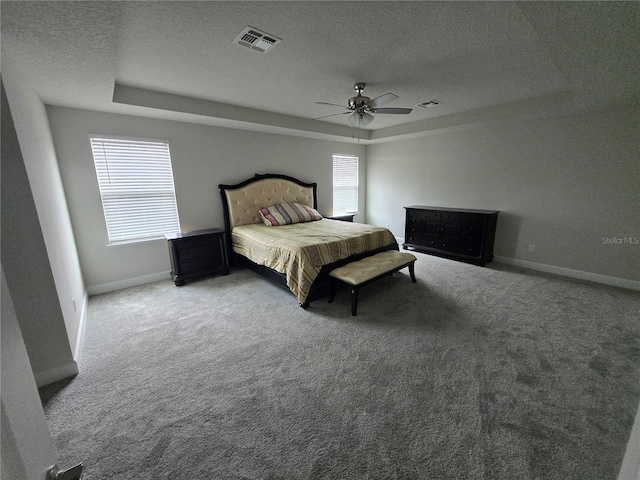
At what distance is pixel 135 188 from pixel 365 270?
3.30 m

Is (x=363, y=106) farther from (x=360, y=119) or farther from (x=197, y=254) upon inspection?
(x=197, y=254)

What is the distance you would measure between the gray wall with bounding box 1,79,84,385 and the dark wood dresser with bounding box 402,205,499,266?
16.4 ft

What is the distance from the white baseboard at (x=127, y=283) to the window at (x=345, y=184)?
365 centimetres

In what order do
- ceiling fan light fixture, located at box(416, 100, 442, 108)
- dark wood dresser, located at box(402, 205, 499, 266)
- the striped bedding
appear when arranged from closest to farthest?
the striped bedding, ceiling fan light fixture, located at box(416, 100, 442, 108), dark wood dresser, located at box(402, 205, 499, 266)

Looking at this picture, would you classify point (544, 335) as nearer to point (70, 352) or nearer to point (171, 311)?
point (171, 311)

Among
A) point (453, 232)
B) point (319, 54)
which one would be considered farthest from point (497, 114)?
point (319, 54)

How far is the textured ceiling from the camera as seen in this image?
1646 millimetres

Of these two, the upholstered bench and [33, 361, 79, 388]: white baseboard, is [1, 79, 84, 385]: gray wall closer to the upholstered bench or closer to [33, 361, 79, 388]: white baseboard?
[33, 361, 79, 388]: white baseboard

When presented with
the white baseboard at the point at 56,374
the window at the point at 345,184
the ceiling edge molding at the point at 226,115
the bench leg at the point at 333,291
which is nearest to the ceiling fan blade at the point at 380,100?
the ceiling edge molding at the point at 226,115

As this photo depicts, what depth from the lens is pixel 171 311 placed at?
3014 mm

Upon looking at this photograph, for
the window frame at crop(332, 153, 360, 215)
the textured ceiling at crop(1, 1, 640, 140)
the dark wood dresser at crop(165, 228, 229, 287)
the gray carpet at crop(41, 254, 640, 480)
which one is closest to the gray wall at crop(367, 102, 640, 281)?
the textured ceiling at crop(1, 1, 640, 140)

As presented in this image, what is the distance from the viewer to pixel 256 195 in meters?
4.59

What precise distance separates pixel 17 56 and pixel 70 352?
2.16 metres

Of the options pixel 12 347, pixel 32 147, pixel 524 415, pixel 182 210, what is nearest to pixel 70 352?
pixel 32 147
